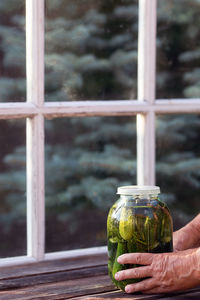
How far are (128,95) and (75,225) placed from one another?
1.69ft

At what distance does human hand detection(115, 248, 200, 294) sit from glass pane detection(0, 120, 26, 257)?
20.2 inches

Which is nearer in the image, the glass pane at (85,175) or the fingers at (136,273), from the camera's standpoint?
the fingers at (136,273)

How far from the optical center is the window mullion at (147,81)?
6.00 ft

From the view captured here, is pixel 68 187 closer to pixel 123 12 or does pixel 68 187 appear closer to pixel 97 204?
pixel 97 204

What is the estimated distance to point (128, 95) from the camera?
→ 6.47 feet

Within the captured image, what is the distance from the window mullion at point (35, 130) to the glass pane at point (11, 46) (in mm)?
67

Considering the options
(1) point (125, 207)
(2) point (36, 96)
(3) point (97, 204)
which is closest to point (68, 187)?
(3) point (97, 204)

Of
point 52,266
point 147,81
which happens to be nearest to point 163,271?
point 52,266

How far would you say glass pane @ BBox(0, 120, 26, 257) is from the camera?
1766 millimetres

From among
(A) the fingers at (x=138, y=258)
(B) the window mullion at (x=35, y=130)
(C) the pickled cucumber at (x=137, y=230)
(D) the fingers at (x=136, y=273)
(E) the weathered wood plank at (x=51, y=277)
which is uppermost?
(B) the window mullion at (x=35, y=130)

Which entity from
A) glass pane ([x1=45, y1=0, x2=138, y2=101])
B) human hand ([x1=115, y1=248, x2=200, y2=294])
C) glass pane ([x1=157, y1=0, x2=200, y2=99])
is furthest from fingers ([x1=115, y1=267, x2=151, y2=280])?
glass pane ([x1=157, y1=0, x2=200, y2=99])

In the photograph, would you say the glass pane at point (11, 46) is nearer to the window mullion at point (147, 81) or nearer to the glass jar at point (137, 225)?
the window mullion at point (147, 81)

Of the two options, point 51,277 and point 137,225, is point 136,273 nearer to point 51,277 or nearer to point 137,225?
point 137,225

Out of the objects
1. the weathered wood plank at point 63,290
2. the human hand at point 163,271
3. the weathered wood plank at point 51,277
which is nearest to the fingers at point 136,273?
the human hand at point 163,271
